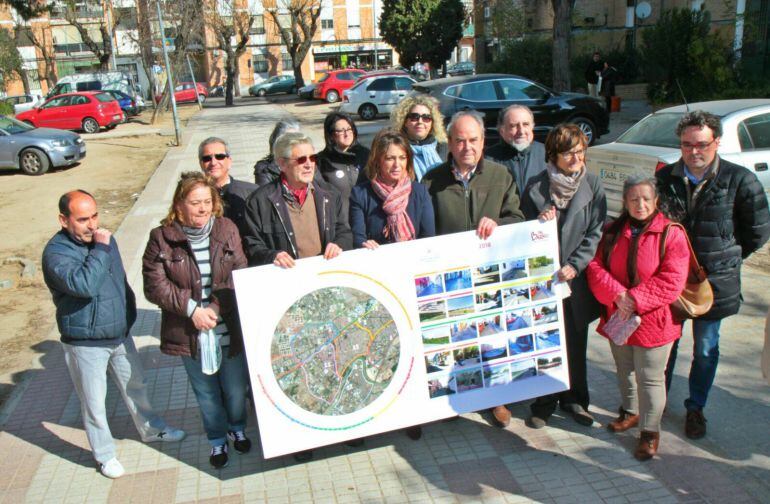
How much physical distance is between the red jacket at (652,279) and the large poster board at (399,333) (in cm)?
35

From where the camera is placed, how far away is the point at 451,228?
3936 mm

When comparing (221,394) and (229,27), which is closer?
(221,394)

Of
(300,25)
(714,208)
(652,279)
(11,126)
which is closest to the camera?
(652,279)

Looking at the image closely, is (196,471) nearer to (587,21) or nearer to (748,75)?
(748,75)

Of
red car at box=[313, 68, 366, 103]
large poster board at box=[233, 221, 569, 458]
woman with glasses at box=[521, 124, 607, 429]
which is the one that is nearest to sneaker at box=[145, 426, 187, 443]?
large poster board at box=[233, 221, 569, 458]

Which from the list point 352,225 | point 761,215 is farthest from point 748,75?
point 352,225

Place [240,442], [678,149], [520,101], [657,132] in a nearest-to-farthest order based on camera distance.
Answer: [240,442] < [678,149] < [657,132] < [520,101]

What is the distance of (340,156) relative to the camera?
194 inches

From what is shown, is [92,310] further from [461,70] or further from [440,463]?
[461,70]

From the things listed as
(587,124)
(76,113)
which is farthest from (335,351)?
(76,113)

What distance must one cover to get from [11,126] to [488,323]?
56.0ft

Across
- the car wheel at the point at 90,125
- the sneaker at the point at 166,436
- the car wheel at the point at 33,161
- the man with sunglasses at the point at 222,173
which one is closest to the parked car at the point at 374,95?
the car wheel at the point at 90,125

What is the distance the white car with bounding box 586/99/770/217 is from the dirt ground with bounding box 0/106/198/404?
6.30 metres

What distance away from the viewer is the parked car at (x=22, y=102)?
32781 mm
